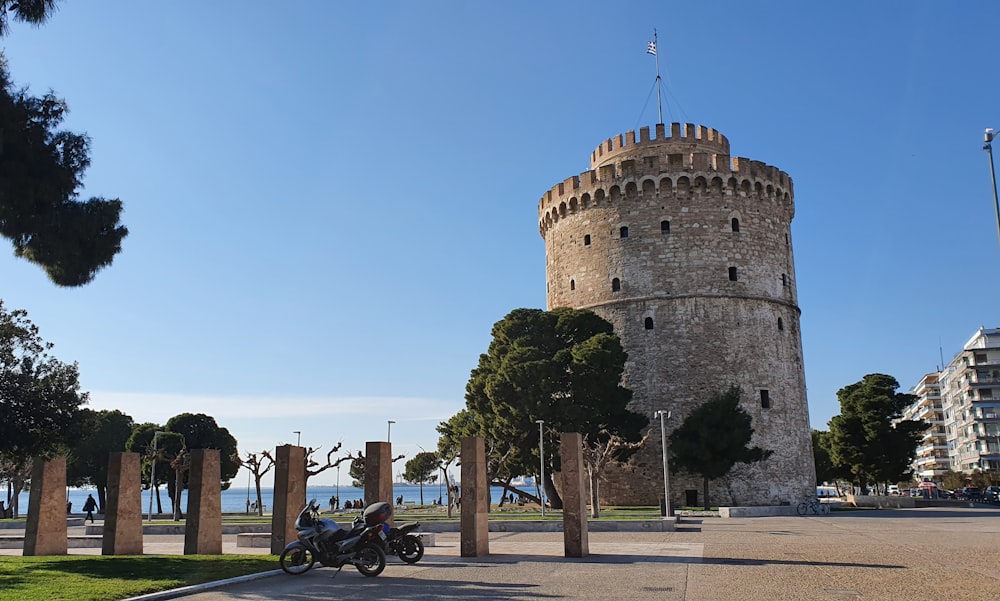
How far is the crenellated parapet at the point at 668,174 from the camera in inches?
1550

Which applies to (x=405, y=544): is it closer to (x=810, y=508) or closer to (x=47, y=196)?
(x=47, y=196)

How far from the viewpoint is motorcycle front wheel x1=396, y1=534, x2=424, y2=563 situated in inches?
544

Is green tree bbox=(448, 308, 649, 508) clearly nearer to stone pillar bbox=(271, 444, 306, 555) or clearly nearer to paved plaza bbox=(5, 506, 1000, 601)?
paved plaza bbox=(5, 506, 1000, 601)

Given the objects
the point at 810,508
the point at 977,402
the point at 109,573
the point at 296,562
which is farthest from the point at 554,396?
the point at 977,402

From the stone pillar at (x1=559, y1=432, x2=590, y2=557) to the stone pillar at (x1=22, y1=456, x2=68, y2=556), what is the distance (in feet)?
32.6

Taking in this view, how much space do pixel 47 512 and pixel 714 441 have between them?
83.5 feet

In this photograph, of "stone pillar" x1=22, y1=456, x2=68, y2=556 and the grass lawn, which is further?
"stone pillar" x1=22, y1=456, x2=68, y2=556

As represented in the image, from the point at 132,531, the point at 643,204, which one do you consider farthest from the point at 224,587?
the point at 643,204

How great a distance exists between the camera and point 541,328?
38.1m

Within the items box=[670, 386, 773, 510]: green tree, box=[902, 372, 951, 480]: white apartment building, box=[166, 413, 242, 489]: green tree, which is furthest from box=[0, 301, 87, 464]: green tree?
box=[902, 372, 951, 480]: white apartment building

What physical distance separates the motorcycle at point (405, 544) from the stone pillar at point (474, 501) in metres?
1.18

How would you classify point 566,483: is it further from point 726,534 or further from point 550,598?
point 726,534

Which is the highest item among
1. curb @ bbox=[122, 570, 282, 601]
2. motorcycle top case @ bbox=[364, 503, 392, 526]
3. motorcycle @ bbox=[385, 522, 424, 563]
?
motorcycle top case @ bbox=[364, 503, 392, 526]

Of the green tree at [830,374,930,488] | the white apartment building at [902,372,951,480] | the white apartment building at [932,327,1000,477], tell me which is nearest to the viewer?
the green tree at [830,374,930,488]
